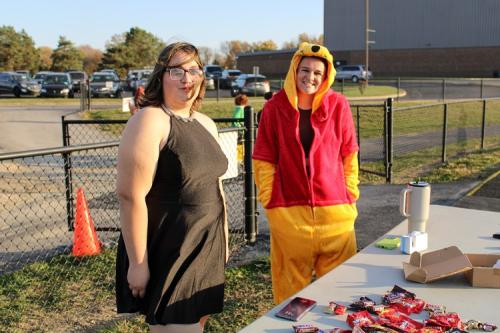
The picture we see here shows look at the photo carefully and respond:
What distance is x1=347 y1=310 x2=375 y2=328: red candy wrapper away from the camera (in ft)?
6.15

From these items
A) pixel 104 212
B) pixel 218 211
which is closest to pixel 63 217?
pixel 104 212

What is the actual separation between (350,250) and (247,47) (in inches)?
4415

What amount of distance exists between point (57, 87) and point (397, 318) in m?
31.2

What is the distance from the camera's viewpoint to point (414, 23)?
186ft

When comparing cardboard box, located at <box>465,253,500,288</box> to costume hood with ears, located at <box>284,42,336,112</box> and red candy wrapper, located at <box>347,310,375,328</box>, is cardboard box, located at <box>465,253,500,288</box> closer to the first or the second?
red candy wrapper, located at <box>347,310,375,328</box>

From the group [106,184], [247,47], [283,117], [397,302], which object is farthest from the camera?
[247,47]

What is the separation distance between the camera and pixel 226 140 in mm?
5277

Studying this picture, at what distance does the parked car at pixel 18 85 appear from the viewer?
3134 centimetres

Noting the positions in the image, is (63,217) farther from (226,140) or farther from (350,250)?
(350,250)

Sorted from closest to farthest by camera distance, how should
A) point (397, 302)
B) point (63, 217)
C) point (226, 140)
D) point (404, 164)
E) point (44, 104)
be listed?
point (397, 302) → point (226, 140) → point (63, 217) → point (404, 164) → point (44, 104)

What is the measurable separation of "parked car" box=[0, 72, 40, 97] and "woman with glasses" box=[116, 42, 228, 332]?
104 feet

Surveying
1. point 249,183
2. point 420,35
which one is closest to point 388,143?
point 249,183

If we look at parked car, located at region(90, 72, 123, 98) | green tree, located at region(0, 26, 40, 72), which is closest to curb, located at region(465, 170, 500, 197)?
parked car, located at region(90, 72, 123, 98)

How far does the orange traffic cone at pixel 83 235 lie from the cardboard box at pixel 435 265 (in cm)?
376
